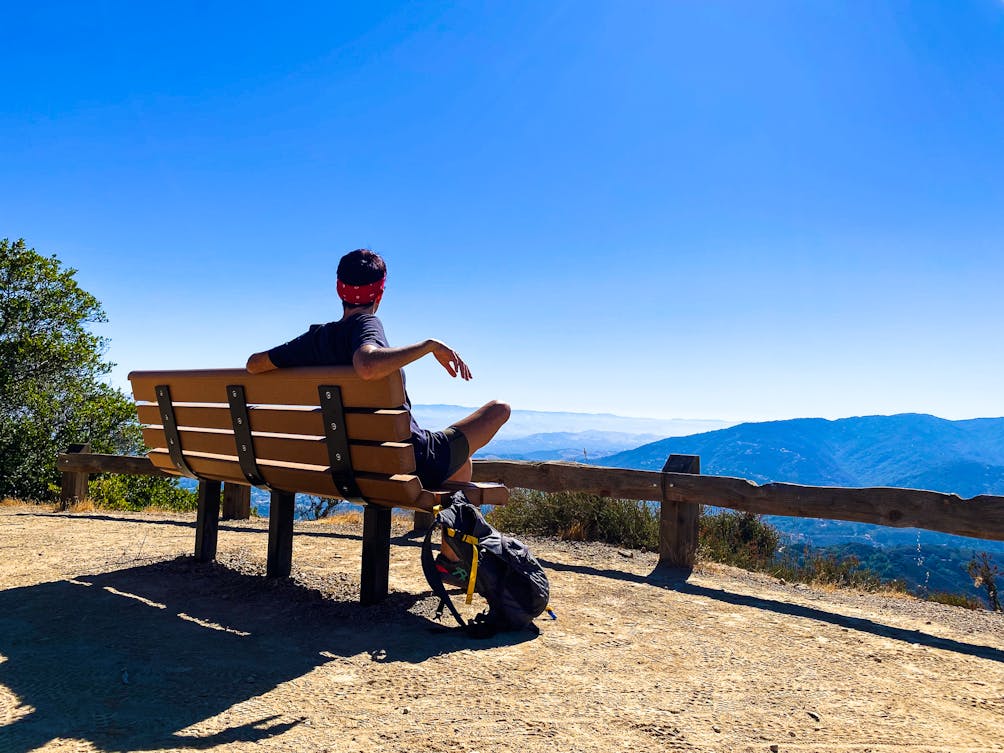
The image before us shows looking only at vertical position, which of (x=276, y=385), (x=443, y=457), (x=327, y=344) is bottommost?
(x=443, y=457)

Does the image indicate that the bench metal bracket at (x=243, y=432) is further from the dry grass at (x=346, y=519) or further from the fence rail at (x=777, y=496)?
the dry grass at (x=346, y=519)

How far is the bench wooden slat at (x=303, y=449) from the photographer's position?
318 centimetres

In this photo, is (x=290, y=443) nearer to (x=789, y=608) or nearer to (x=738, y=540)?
(x=789, y=608)

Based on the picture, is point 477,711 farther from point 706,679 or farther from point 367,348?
point 367,348

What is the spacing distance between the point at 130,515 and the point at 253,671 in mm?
6034

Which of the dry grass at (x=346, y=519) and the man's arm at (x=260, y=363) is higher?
the man's arm at (x=260, y=363)

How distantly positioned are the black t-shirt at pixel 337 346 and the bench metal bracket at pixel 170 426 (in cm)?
115

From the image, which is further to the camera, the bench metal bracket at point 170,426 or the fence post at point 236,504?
the fence post at point 236,504

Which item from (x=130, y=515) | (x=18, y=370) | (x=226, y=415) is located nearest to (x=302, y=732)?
(x=226, y=415)

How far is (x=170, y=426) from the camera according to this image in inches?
173

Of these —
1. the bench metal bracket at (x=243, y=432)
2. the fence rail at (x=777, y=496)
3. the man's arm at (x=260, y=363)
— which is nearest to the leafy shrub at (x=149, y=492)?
the fence rail at (x=777, y=496)

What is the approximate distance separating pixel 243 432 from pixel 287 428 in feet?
1.25

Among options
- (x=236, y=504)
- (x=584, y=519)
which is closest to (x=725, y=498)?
(x=584, y=519)

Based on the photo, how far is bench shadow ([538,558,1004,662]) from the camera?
379cm
